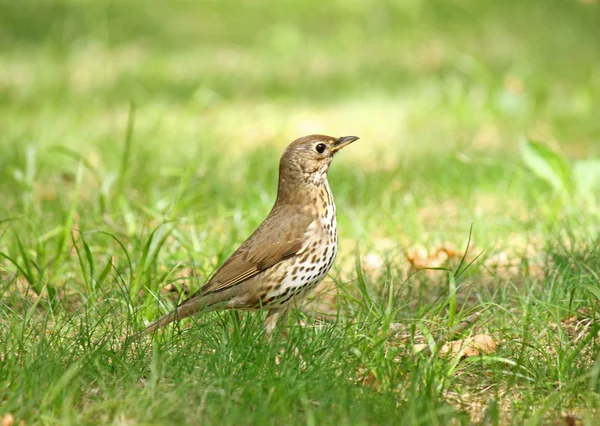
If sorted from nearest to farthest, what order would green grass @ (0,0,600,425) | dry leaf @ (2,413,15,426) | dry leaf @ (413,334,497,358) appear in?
dry leaf @ (2,413,15,426)
green grass @ (0,0,600,425)
dry leaf @ (413,334,497,358)

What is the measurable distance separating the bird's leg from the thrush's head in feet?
1.94

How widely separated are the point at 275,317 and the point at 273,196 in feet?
6.48

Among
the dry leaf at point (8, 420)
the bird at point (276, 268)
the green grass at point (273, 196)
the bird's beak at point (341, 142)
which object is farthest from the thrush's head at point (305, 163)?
the dry leaf at point (8, 420)

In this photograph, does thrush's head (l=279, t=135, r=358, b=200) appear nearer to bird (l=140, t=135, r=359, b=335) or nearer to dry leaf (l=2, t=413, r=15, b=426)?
bird (l=140, t=135, r=359, b=335)

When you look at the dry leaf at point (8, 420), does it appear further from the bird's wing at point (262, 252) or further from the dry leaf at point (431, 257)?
the dry leaf at point (431, 257)

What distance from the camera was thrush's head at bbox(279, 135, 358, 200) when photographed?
424cm

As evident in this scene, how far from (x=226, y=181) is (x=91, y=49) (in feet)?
14.7

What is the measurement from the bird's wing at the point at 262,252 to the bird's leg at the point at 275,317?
0.59 ft

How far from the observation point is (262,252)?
3982 mm

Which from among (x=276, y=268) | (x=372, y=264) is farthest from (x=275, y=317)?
(x=372, y=264)

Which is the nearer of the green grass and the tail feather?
the green grass

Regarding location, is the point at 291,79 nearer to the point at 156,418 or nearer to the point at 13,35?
the point at 13,35

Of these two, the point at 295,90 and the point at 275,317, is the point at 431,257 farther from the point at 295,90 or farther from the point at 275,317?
the point at 295,90

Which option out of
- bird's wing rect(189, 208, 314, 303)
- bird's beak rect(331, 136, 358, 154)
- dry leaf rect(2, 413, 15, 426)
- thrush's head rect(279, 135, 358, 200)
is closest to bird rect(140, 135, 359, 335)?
bird's wing rect(189, 208, 314, 303)
